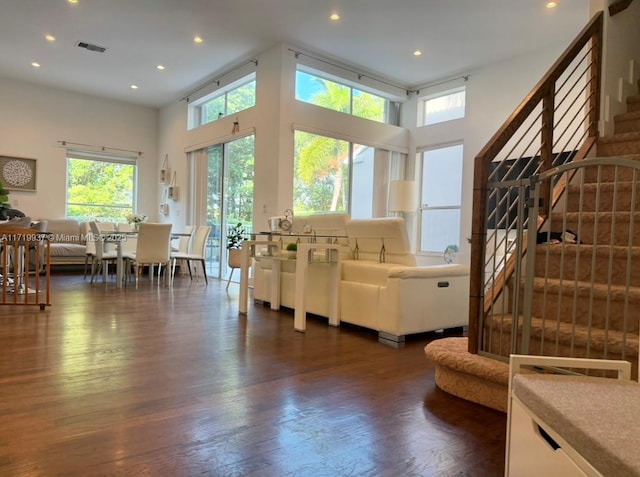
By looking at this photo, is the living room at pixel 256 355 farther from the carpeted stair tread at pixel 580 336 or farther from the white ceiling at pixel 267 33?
the carpeted stair tread at pixel 580 336

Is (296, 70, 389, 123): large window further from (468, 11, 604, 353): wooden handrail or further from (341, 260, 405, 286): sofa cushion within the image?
(468, 11, 604, 353): wooden handrail

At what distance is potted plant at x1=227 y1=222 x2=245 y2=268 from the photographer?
6.23m

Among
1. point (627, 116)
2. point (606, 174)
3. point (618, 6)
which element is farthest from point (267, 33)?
point (606, 174)

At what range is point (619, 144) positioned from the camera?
295cm

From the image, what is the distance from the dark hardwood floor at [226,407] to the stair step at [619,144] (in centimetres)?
190

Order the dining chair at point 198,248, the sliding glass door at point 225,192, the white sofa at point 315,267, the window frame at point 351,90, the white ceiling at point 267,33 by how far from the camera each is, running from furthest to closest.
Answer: the sliding glass door at point 225,192
the dining chair at point 198,248
the window frame at point 351,90
the white ceiling at point 267,33
the white sofa at point 315,267

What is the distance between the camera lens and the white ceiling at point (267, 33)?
4.88m

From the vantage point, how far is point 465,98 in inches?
265

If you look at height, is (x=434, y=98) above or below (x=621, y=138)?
above

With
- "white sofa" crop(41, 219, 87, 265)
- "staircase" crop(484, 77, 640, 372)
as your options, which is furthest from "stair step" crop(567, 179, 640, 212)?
"white sofa" crop(41, 219, 87, 265)

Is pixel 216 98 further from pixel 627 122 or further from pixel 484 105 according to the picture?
pixel 627 122

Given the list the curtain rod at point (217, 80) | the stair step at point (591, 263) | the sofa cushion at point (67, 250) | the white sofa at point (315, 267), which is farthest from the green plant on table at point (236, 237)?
the stair step at point (591, 263)

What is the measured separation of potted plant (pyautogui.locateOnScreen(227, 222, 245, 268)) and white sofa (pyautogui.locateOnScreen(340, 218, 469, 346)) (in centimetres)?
275

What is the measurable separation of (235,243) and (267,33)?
10.1 feet
